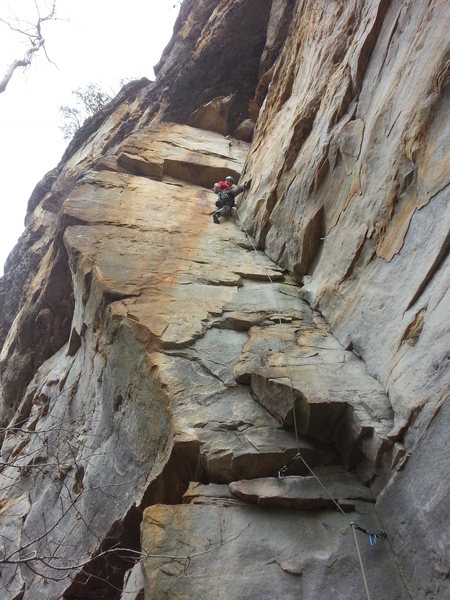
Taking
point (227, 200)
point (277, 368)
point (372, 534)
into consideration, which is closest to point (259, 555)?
point (372, 534)

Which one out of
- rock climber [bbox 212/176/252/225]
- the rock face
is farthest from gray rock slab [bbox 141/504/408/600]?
rock climber [bbox 212/176/252/225]

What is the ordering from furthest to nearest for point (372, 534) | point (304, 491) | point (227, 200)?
point (227, 200)
point (304, 491)
point (372, 534)

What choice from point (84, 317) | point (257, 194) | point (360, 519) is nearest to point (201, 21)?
point (257, 194)

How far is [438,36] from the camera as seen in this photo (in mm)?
3922

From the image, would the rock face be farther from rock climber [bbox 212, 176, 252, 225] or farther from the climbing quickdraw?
rock climber [bbox 212, 176, 252, 225]

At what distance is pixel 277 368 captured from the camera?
4195 mm

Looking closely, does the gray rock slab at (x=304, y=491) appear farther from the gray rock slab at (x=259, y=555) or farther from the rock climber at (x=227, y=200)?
the rock climber at (x=227, y=200)

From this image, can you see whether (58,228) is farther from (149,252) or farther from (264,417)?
(264,417)

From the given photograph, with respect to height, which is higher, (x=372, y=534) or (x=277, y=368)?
(x=277, y=368)

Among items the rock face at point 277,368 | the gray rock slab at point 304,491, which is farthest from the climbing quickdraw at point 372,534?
the gray rock slab at point 304,491

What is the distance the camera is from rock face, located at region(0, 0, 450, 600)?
2910mm

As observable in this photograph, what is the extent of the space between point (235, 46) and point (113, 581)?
49.0 feet

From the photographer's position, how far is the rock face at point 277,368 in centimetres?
291

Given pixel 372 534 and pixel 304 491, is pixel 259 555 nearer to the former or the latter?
pixel 304 491
